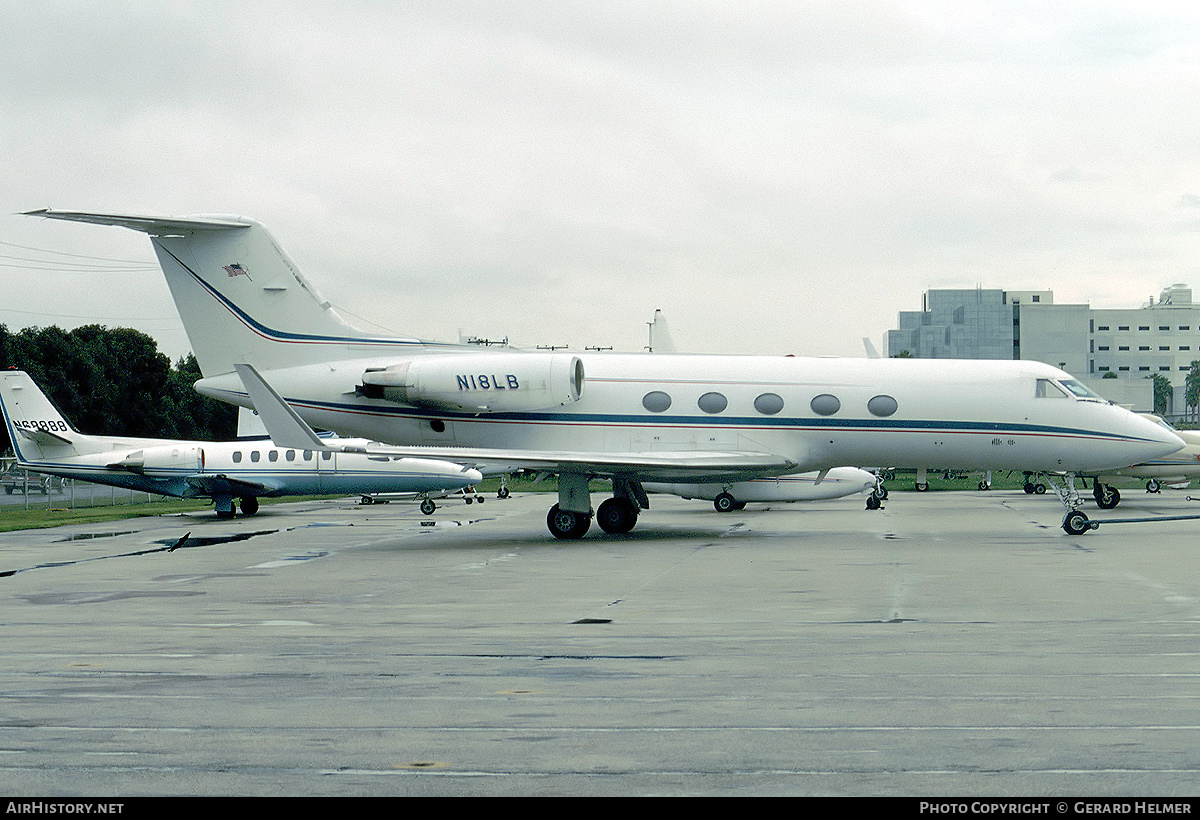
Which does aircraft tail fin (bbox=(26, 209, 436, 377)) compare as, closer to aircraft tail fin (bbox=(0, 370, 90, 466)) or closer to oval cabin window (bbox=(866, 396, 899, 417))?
oval cabin window (bbox=(866, 396, 899, 417))

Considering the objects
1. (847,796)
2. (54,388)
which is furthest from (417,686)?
(54,388)

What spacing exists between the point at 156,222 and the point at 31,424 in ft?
59.0

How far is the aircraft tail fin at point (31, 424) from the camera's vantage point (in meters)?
38.7

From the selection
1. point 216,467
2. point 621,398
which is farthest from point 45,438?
point 621,398

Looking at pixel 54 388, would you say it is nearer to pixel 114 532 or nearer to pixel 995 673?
pixel 114 532

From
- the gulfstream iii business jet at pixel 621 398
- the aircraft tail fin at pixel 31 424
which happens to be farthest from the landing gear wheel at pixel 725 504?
the aircraft tail fin at pixel 31 424

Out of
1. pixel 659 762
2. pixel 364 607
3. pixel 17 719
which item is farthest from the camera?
pixel 364 607

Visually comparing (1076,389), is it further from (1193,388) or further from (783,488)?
(1193,388)

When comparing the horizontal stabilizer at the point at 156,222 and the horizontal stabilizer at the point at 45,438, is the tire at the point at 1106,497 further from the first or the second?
the horizontal stabilizer at the point at 45,438

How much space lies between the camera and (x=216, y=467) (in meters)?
37.5

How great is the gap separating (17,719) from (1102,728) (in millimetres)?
7011

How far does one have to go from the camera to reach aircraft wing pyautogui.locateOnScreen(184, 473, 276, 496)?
37.3 meters

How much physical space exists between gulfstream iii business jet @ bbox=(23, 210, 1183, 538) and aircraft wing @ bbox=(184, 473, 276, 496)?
38.2 ft
